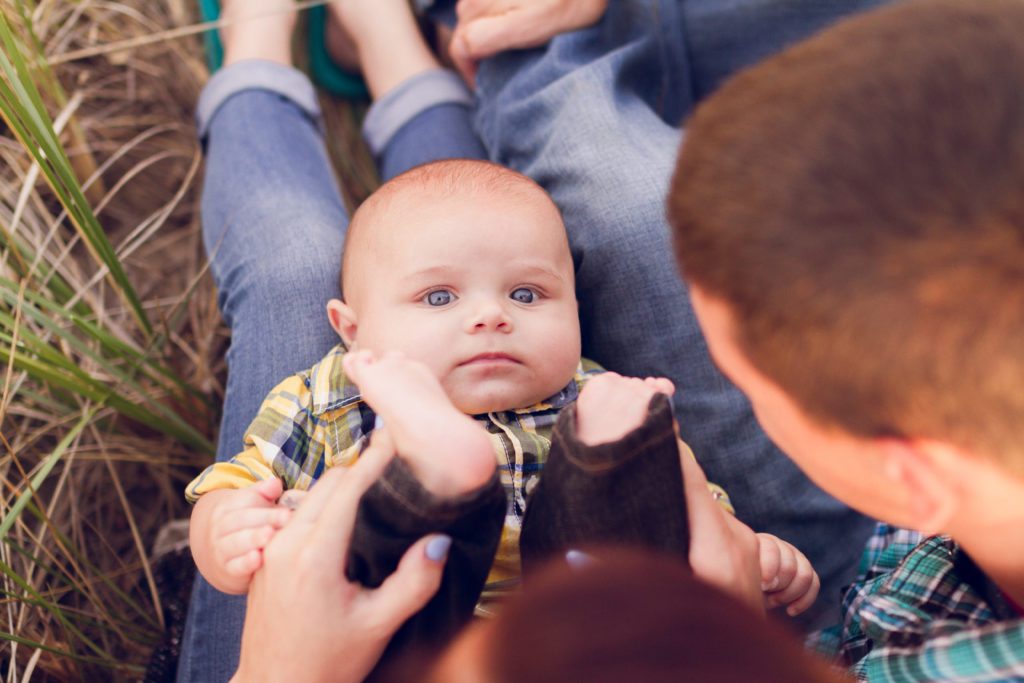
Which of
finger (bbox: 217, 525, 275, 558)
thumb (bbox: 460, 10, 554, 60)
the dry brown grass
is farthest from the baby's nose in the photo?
thumb (bbox: 460, 10, 554, 60)

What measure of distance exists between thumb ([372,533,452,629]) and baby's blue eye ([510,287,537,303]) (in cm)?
58

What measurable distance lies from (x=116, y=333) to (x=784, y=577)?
163cm

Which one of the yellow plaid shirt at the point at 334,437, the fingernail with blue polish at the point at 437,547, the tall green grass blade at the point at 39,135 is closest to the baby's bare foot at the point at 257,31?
the tall green grass blade at the point at 39,135

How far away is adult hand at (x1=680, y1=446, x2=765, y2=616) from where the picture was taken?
920 millimetres

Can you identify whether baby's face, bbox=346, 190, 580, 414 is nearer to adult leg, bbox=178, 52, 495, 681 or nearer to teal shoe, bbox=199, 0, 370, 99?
adult leg, bbox=178, 52, 495, 681

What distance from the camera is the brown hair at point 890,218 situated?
60cm

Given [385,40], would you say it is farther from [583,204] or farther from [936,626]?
[936,626]

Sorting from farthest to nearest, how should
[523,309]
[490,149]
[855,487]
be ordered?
1. [490,149]
2. [523,309]
3. [855,487]

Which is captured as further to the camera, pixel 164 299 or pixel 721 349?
pixel 164 299

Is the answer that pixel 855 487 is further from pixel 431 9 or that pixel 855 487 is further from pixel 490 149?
pixel 431 9

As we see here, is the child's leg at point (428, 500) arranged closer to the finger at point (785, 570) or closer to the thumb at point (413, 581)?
the thumb at point (413, 581)

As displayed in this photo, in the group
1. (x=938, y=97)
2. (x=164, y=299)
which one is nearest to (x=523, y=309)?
(x=938, y=97)

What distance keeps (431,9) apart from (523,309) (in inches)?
49.1

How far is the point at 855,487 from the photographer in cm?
83
